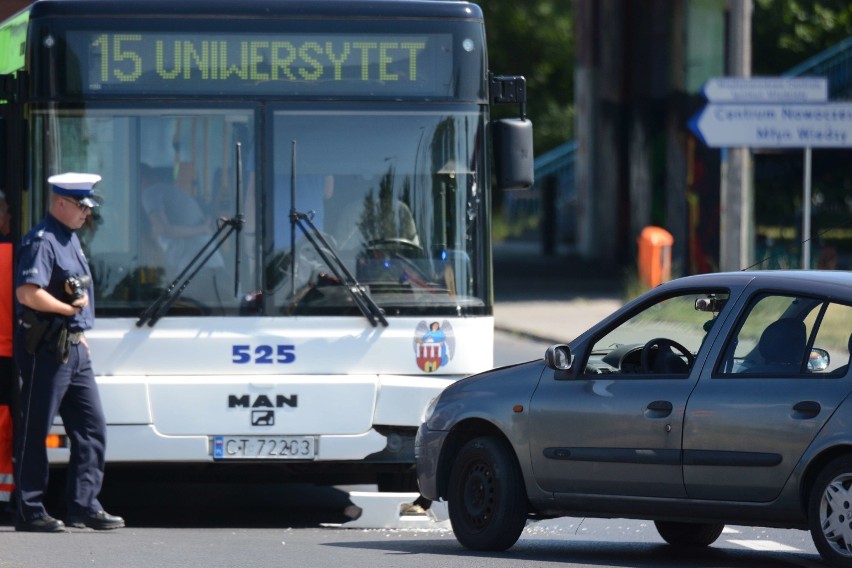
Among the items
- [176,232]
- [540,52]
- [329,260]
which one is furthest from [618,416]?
[540,52]

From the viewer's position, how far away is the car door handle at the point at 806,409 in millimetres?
6934

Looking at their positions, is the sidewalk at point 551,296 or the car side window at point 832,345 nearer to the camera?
the car side window at point 832,345

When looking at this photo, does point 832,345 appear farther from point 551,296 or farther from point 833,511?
point 551,296

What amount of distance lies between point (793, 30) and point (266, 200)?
28.5 metres

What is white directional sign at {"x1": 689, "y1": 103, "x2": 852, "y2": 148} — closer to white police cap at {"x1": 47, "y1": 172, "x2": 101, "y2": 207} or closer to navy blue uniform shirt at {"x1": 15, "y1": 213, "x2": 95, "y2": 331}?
white police cap at {"x1": 47, "y1": 172, "x2": 101, "y2": 207}

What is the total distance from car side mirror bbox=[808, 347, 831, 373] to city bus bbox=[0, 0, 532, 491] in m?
2.35

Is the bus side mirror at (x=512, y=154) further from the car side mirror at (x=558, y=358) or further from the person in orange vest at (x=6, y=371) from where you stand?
the person in orange vest at (x=6, y=371)

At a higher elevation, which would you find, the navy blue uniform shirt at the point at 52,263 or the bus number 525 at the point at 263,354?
the navy blue uniform shirt at the point at 52,263

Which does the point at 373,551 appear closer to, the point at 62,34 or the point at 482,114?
the point at 482,114

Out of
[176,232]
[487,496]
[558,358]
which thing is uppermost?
[176,232]

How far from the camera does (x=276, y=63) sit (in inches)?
362

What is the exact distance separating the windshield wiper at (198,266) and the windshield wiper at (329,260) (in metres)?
0.27

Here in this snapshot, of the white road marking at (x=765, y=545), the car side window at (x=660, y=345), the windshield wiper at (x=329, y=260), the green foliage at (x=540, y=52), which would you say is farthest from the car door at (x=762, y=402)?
the green foliage at (x=540, y=52)

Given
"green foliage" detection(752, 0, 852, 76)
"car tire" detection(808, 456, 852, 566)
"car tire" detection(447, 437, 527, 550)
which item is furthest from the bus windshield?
"green foliage" detection(752, 0, 852, 76)
